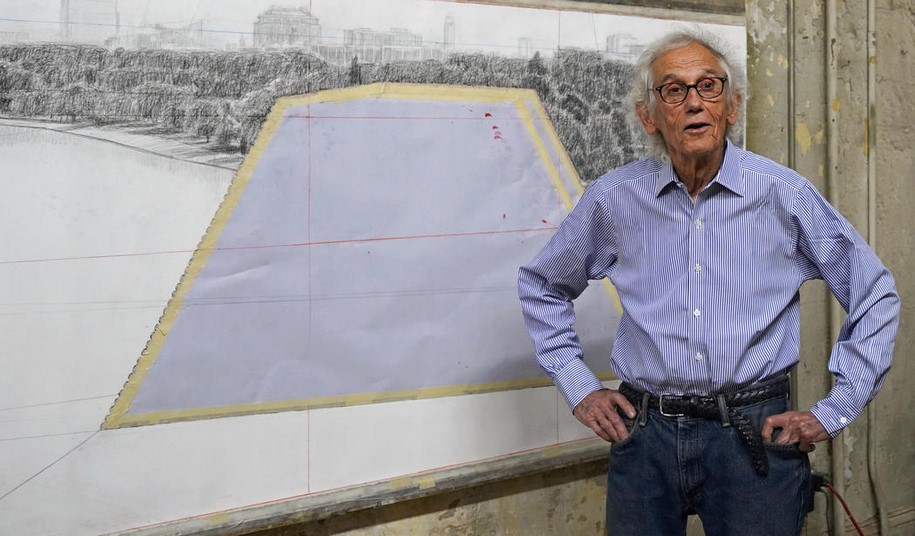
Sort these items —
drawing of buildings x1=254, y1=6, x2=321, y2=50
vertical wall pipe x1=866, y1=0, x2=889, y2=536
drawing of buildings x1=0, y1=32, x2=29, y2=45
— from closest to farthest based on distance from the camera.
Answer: drawing of buildings x1=0, y1=32, x2=29, y2=45 < drawing of buildings x1=254, y1=6, x2=321, y2=50 < vertical wall pipe x1=866, y1=0, x2=889, y2=536

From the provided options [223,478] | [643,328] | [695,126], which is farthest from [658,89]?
[223,478]

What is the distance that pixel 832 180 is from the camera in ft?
7.54

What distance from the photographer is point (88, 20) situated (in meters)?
1.24

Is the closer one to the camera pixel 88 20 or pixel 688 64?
pixel 88 20

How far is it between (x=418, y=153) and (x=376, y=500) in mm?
660

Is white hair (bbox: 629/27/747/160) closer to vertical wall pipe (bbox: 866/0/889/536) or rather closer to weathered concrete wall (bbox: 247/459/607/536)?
weathered concrete wall (bbox: 247/459/607/536)

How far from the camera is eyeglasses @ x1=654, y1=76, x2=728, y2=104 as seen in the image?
1.34 meters

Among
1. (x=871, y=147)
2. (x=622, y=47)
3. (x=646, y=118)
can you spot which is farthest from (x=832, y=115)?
(x=646, y=118)

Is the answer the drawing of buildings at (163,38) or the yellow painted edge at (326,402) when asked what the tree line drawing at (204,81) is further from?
the yellow painted edge at (326,402)

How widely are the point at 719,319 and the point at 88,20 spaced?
106 cm

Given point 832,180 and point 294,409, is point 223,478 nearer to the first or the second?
point 294,409

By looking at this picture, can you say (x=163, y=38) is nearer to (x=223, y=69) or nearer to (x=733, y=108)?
(x=223, y=69)

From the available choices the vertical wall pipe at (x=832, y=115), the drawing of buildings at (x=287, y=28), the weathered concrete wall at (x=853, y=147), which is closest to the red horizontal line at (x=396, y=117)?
the drawing of buildings at (x=287, y=28)

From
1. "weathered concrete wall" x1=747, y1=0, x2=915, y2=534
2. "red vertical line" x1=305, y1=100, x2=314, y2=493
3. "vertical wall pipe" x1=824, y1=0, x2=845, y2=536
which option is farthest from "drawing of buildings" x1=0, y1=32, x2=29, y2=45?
"vertical wall pipe" x1=824, y1=0, x2=845, y2=536
